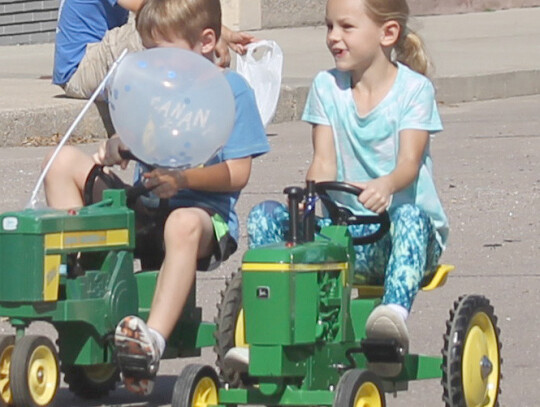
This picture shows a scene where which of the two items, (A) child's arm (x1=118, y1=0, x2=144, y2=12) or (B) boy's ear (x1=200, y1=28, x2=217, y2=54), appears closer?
(B) boy's ear (x1=200, y1=28, x2=217, y2=54)

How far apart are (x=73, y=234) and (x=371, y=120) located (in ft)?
3.14

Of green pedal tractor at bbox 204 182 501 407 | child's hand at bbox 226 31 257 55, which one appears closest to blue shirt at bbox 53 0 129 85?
child's hand at bbox 226 31 257 55

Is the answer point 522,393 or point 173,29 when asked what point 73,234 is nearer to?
point 173,29

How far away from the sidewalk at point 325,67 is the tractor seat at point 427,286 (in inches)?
204

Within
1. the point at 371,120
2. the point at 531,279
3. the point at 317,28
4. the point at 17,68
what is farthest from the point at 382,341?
the point at 317,28

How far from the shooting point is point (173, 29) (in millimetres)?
4594

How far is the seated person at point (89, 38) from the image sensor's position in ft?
30.2

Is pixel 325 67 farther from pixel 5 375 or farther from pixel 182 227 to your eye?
pixel 5 375

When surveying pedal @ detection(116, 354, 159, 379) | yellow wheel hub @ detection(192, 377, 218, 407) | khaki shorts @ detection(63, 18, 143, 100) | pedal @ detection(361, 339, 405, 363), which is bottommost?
yellow wheel hub @ detection(192, 377, 218, 407)

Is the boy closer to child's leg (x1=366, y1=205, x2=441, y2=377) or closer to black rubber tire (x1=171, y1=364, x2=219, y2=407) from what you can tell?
black rubber tire (x1=171, y1=364, x2=219, y2=407)

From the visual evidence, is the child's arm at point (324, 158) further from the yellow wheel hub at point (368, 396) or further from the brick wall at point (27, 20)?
the brick wall at point (27, 20)

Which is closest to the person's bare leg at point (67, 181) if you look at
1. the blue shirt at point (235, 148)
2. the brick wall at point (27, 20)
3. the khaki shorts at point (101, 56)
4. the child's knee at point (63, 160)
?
the child's knee at point (63, 160)

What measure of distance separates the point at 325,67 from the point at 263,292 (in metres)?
9.62

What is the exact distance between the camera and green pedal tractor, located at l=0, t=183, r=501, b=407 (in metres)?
3.95
